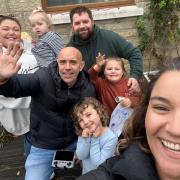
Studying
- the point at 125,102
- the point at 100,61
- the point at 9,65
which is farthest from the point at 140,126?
the point at 100,61

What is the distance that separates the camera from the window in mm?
5469

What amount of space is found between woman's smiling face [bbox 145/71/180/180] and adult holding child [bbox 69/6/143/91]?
80.1 inches

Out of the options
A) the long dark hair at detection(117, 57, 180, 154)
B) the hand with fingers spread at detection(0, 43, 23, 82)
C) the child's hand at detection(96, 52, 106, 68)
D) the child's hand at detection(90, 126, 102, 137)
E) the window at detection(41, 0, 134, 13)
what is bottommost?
the child's hand at detection(90, 126, 102, 137)

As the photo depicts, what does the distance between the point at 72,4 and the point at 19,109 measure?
2780 millimetres

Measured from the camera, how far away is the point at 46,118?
10.0 feet

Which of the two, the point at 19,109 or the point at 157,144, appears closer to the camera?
the point at 157,144

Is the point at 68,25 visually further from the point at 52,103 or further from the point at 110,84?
the point at 52,103

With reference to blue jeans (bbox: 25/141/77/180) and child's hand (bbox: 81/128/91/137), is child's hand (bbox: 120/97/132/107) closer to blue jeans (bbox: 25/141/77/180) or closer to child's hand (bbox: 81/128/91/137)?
child's hand (bbox: 81/128/91/137)

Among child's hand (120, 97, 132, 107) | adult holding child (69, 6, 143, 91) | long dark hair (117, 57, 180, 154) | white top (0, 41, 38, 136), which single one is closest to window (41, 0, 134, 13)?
adult holding child (69, 6, 143, 91)

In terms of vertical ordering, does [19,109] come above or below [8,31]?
below

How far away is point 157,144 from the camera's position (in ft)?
4.89

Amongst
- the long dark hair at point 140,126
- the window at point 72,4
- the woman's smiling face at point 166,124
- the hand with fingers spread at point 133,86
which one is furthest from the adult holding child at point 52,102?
the window at point 72,4

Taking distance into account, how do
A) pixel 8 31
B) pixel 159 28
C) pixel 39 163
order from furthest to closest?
pixel 159 28, pixel 8 31, pixel 39 163

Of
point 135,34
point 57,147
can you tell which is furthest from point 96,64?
point 135,34
